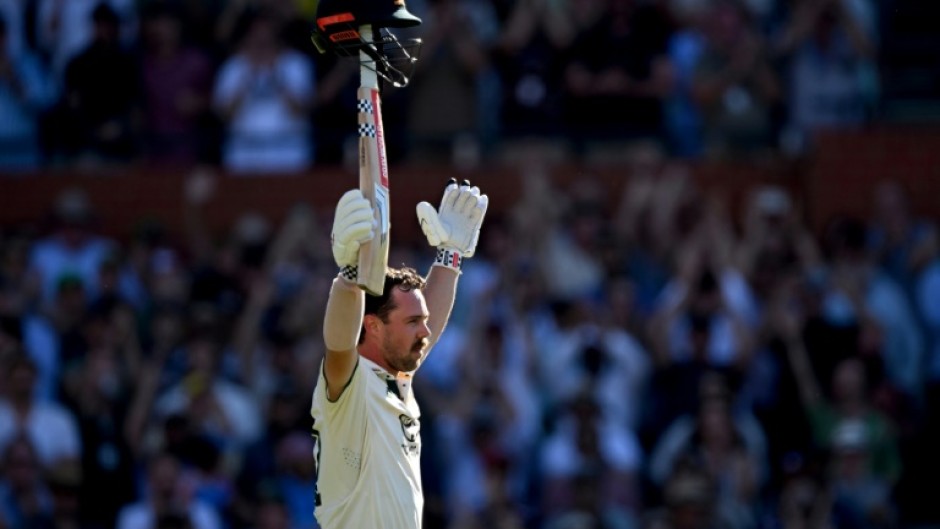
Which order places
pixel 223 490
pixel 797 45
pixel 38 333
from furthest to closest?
1. pixel 797 45
2. pixel 38 333
3. pixel 223 490

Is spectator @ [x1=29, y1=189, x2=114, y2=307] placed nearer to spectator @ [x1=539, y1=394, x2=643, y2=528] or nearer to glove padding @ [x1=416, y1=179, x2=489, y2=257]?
spectator @ [x1=539, y1=394, x2=643, y2=528]

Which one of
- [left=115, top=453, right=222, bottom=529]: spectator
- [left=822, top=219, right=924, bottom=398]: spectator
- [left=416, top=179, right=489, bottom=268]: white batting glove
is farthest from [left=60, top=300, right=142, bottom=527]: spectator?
[left=416, top=179, right=489, bottom=268]: white batting glove

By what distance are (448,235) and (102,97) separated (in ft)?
25.3

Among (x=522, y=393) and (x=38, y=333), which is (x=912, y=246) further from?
(x=38, y=333)

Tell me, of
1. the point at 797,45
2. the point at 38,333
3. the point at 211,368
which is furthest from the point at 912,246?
the point at 38,333

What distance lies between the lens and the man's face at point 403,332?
8273 millimetres

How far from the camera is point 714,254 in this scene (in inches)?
540

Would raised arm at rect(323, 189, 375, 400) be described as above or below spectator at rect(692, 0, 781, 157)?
below

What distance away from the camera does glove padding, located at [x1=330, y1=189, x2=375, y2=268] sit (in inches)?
294

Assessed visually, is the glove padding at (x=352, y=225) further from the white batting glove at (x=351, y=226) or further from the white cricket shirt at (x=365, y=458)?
the white cricket shirt at (x=365, y=458)

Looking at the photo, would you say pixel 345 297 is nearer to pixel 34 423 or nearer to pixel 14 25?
pixel 34 423

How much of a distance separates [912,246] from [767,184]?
1331 millimetres

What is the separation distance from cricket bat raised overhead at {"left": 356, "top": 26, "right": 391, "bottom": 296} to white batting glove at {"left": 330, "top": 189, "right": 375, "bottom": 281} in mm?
79

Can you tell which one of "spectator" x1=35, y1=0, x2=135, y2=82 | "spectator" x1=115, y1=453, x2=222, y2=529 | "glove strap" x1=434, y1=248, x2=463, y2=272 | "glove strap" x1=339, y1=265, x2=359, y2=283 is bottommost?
"spectator" x1=115, y1=453, x2=222, y2=529
